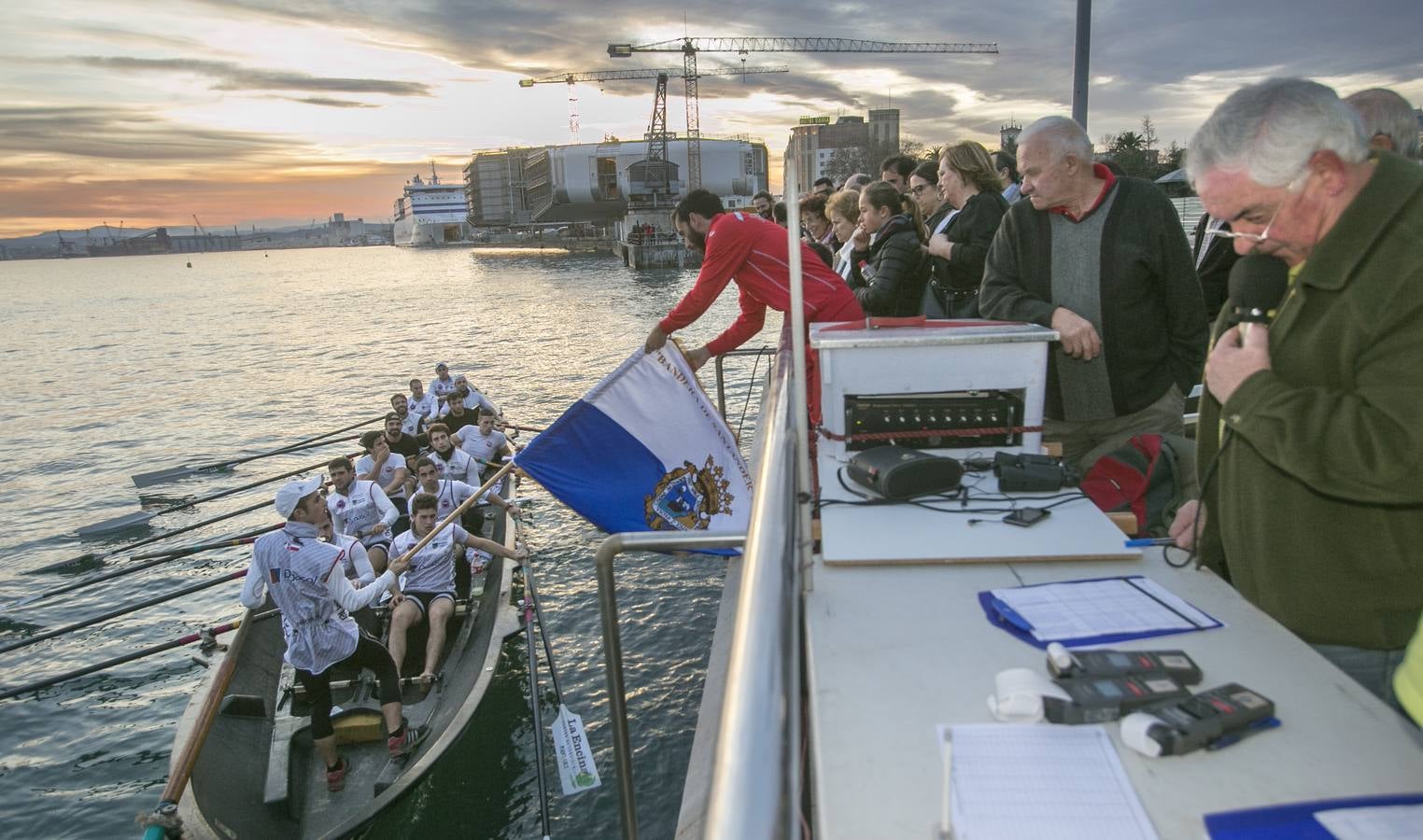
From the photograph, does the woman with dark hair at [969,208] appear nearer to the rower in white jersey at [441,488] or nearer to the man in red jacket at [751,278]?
the man in red jacket at [751,278]

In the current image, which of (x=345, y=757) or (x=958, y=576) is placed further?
(x=345, y=757)

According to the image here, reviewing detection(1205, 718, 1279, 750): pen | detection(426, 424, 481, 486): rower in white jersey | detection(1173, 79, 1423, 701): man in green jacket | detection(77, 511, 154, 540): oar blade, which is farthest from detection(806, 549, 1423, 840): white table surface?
detection(77, 511, 154, 540): oar blade

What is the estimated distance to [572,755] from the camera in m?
8.98

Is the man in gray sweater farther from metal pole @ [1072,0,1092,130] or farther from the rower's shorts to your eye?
the rower's shorts

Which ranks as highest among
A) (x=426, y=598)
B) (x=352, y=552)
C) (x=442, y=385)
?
(x=442, y=385)

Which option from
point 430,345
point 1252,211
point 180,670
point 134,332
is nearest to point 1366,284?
point 1252,211

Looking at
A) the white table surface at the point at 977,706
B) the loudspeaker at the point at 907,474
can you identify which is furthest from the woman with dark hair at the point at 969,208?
the white table surface at the point at 977,706

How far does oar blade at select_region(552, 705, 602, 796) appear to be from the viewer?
877 cm

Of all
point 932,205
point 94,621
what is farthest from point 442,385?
point 932,205

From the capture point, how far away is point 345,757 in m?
8.04

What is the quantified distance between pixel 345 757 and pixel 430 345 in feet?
133

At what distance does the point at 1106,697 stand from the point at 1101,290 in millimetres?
2460

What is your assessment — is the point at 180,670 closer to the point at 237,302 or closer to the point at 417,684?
the point at 417,684

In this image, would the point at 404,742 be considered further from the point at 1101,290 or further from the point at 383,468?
the point at 1101,290
